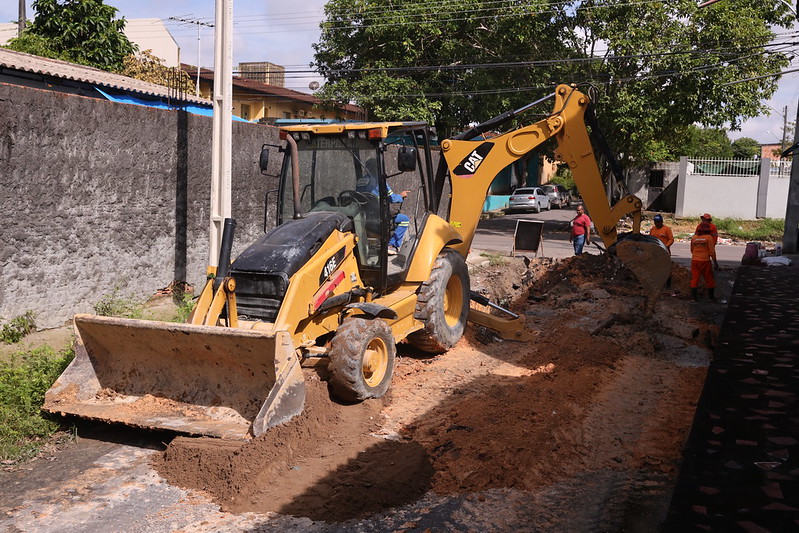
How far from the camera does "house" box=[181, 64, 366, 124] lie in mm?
35219

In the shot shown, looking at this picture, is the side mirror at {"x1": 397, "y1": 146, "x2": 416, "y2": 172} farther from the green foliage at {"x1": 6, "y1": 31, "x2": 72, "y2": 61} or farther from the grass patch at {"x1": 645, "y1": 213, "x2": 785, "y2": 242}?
the grass patch at {"x1": 645, "y1": 213, "x2": 785, "y2": 242}

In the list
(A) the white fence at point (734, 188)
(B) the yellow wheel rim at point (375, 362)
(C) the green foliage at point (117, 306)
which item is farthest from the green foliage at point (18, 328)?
(A) the white fence at point (734, 188)

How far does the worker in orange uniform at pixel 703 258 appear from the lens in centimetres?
1327

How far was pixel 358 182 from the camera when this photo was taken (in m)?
7.60

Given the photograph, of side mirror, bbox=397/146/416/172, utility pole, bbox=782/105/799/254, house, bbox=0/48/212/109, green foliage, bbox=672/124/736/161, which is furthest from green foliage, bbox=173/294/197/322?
green foliage, bbox=672/124/736/161

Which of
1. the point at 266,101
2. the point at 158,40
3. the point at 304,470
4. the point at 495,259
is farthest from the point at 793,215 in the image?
the point at 158,40

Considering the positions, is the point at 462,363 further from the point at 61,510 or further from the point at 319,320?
the point at 61,510

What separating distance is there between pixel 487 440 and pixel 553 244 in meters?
19.2

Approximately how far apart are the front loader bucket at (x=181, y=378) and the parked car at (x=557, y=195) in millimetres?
38338

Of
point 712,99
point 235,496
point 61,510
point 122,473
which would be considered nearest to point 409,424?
point 235,496

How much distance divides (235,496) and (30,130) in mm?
6008

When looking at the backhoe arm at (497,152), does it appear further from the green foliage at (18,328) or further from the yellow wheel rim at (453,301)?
the green foliage at (18,328)

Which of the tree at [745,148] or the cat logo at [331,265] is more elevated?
the tree at [745,148]

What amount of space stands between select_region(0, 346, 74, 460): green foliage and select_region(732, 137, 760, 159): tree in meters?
53.9
